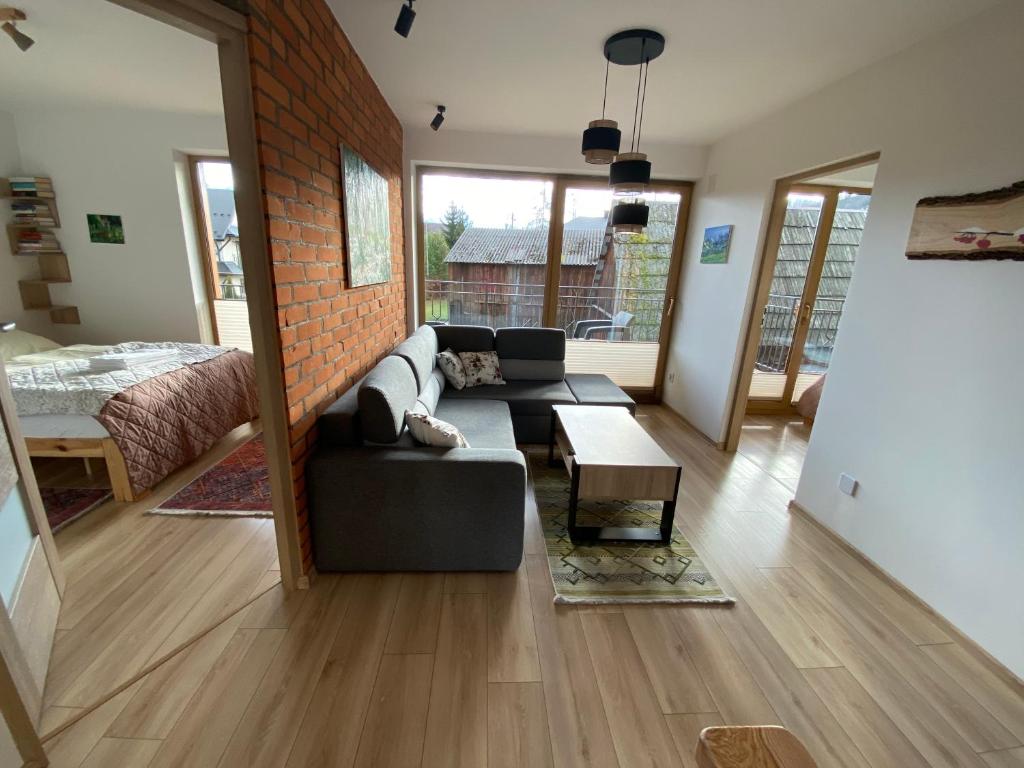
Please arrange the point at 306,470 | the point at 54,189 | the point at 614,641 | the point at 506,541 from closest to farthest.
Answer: the point at 614,641 < the point at 306,470 < the point at 506,541 < the point at 54,189

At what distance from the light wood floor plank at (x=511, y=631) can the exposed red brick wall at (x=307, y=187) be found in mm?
854

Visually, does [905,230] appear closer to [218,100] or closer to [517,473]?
[517,473]

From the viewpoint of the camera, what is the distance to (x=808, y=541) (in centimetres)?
234

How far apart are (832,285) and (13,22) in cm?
606

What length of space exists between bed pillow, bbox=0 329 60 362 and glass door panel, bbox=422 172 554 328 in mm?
3088

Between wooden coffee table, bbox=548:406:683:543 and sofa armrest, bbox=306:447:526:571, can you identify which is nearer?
sofa armrest, bbox=306:447:526:571

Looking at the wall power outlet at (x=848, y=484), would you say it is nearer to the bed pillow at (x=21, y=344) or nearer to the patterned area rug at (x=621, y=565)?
the patterned area rug at (x=621, y=565)

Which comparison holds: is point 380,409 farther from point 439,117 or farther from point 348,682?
point 439,117

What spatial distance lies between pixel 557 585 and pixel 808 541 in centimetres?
151

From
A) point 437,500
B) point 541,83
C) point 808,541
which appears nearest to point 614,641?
point 437,500

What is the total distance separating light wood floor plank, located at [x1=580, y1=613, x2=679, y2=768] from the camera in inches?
50.3

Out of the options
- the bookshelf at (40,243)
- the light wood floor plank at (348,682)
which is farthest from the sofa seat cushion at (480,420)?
the bookshelf at (40,243)

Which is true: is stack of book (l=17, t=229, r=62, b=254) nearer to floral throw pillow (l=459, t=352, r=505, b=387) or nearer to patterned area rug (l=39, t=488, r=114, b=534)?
patterned area rug (l=39, t=488, r=114, b=534)

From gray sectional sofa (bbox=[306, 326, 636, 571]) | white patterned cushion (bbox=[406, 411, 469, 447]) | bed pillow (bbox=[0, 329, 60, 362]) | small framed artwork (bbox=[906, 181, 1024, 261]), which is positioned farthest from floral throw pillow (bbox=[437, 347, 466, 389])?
bed pillow (bbox=[0, 329, 60, 362])
